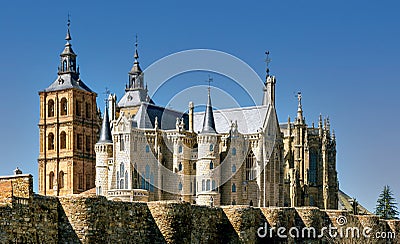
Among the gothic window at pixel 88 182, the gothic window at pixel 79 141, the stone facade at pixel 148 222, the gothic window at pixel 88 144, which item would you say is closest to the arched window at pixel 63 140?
the gothic window at pixel 79 141

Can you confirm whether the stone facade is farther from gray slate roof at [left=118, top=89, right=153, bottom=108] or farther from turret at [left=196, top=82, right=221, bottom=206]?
gray slate roof at [left=118, top=89, right=153, bottom=108]

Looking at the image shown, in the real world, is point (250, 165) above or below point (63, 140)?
below

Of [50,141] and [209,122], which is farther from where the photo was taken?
[50,141]

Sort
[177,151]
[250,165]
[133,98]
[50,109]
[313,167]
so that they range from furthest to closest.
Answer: [313,167]
[133,98]
[50,109]
[250,165]
[177,151]

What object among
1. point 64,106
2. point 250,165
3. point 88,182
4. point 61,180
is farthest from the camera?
point 64,106

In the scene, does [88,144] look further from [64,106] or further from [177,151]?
[177,151]

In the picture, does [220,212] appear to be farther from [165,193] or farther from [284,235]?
[165,193]

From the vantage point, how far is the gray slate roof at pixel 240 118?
106m

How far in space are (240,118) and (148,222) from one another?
70.9 m

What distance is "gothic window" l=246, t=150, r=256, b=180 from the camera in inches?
3954

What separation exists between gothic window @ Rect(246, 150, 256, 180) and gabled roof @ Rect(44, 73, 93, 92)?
94.7 feet

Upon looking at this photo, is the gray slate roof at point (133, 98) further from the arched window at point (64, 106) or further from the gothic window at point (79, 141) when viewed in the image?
the arched window at point (64, 106)

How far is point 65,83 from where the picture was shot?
116250mm

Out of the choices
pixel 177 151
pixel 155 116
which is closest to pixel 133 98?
pixel 155 116
